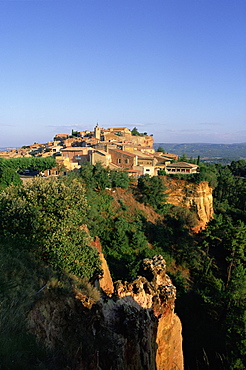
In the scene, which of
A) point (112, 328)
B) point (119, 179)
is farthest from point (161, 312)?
point (119, 179)

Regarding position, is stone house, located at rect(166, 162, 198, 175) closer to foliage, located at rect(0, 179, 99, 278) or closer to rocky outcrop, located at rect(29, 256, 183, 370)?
rocky outcrop, located at rect(29, 256, 183, 370)

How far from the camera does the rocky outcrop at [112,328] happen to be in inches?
247

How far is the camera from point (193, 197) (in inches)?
1132

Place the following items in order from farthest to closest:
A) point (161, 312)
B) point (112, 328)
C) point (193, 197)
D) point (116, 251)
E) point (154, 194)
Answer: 1. point (193, 197)
2. point (154, 194)
3. point (116, 251)
4. point (161, 312)
5. point (112, 328)

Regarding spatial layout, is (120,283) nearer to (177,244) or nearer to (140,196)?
(177,244)

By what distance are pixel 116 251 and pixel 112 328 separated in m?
12.6

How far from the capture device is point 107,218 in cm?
2400

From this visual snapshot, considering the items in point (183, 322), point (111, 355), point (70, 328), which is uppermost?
point (70, 328)

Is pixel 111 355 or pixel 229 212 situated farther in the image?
pixel 229 212

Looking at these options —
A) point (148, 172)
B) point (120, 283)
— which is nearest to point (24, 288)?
point (120, 283)

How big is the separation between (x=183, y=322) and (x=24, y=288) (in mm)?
13566

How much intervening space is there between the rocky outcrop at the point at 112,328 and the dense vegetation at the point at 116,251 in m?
0.66

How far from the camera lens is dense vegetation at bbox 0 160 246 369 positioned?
7139mm

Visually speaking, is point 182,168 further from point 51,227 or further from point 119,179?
point 51,227
